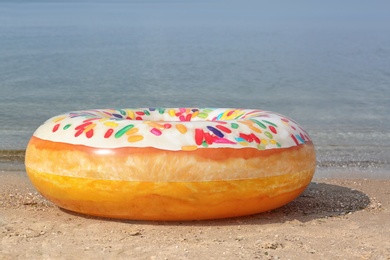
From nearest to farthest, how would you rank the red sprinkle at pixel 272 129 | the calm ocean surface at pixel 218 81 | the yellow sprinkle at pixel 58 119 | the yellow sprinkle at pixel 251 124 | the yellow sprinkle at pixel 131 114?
the yellow sprinkle at pixel 251 124 < the red sprinkle at pixel 272 129 < the yellow sprinkle at pixel 58 119 < the yellow sprinkle at pixel 131 114 < the calm ocean surface at pixel 218 81

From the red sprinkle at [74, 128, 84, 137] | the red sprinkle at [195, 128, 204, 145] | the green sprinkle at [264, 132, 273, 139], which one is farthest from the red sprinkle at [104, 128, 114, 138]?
the green sprinkle at [264, 132, 273, 139]

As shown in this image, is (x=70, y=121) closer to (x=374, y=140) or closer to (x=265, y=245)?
(x=265, y=245)

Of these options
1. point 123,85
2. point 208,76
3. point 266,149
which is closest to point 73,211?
point 266,149

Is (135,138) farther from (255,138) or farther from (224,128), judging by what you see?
(255,138)

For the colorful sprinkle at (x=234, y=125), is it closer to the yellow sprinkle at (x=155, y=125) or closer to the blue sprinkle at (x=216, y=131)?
the blue sprinkle at (x=216, y=131)

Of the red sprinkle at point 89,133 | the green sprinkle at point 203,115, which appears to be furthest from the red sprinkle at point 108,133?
the green sprinkle at point 203,115

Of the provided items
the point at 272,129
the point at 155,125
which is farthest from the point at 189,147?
the point at 272,129

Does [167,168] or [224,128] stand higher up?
[224,128]
